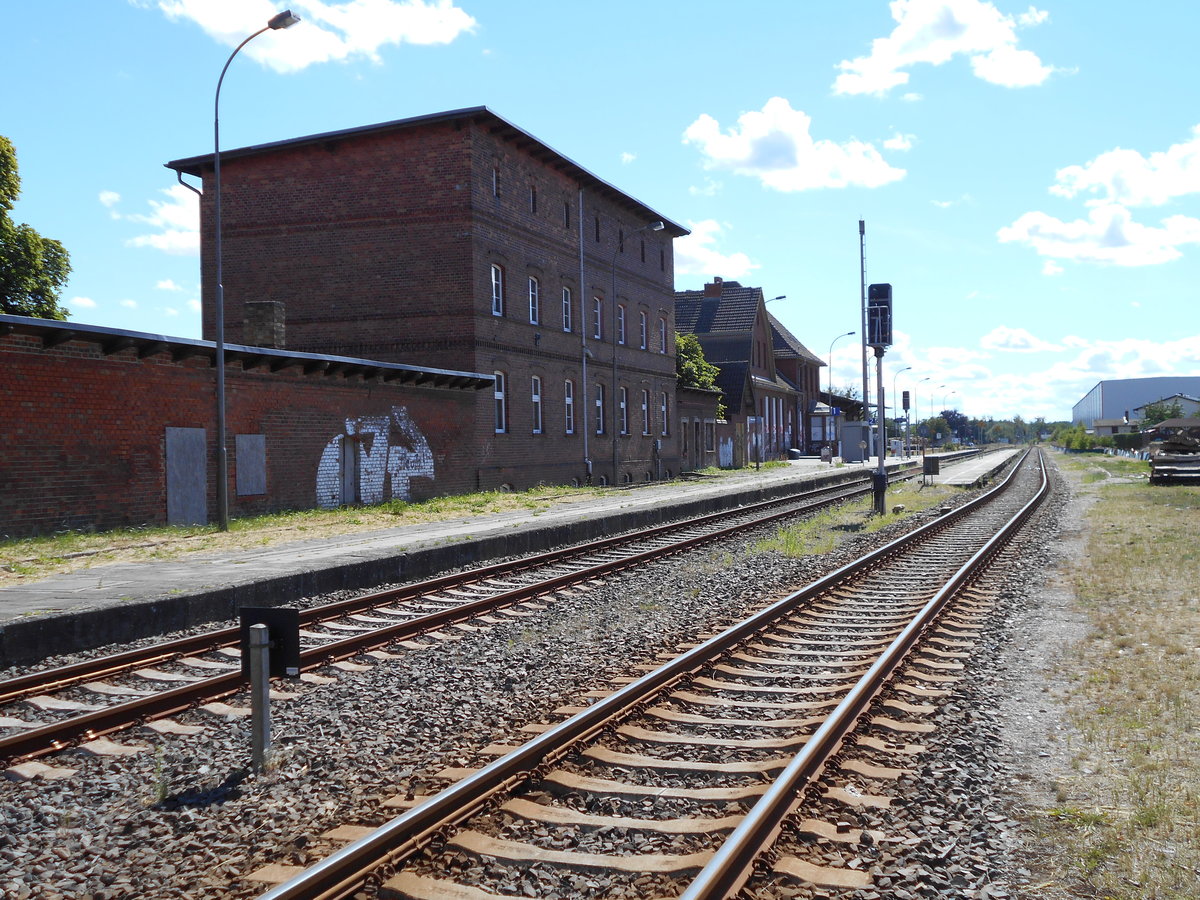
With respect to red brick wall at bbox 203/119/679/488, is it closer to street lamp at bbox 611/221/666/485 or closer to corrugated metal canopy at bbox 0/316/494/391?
street lamp at bbox 611/221/666/485

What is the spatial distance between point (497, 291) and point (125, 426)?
604 inches

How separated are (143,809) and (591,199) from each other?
116 ft

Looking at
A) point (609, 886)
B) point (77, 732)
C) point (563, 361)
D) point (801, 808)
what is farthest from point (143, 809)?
point (563, 361)

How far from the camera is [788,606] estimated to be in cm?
1064

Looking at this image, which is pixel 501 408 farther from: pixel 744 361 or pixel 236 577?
pixel 744 361

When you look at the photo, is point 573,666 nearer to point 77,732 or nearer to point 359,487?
point 77,732

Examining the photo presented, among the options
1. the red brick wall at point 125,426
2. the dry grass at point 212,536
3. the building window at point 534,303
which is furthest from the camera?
the building window at point 534,303

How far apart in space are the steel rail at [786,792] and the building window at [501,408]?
23.5m

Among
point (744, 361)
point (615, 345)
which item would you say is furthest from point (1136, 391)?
point (615, 345)

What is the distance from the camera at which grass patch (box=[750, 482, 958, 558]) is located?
1722cm

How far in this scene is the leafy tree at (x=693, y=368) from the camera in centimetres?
5272

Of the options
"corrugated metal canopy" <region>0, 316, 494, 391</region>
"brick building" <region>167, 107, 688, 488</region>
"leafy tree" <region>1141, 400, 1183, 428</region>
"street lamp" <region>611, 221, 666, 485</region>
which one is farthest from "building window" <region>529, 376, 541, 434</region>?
Result: "leafy tree" <region>1141, 400, 1183, 428</region>

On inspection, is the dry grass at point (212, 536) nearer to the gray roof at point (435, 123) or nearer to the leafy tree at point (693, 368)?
the gray roof at point (435, 123)

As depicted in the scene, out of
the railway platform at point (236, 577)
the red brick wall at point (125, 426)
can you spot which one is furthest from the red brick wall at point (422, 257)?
the railway platform at point (236, 577)
